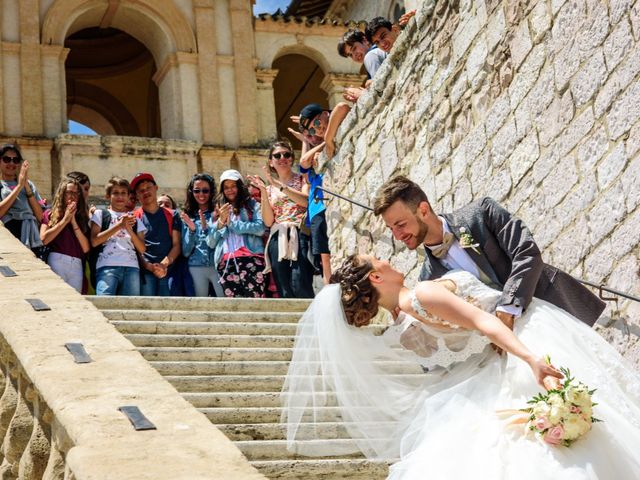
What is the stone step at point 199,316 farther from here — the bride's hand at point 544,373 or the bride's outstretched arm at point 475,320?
the bride's hand at point 544,373

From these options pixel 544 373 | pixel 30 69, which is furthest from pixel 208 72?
pixel 544 373

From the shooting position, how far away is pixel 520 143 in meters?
7.11

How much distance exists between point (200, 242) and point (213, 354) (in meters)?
3.13

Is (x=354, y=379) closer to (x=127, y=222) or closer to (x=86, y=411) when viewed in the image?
(x=86, y=411)

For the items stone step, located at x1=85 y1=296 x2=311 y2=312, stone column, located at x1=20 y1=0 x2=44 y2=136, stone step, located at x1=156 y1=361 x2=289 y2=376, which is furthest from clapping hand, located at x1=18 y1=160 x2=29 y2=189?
stone column, located at x1=20 y1=0 x2=44 y2=136

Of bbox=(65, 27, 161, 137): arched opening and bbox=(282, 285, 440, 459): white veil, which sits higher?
bbox=(65, 27, 161, 137): arched opening

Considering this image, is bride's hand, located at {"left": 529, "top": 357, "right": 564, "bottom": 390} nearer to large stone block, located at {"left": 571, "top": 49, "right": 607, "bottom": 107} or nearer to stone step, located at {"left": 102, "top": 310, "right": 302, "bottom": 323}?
large stone block, located at {"left": 571, "top": 49, "right": 607, "bottom": 107}

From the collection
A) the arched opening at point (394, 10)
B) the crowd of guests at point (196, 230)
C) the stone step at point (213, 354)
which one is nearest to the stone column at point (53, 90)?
the arched opening at point (394, 10)

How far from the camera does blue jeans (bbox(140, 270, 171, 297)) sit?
1014cm

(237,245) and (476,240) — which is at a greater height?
(237,245)

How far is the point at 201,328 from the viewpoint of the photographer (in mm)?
7809

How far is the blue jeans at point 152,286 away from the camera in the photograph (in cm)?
1014

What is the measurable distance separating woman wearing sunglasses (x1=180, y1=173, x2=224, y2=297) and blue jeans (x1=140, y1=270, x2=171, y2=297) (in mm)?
295

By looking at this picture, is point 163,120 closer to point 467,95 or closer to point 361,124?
point 361,124
